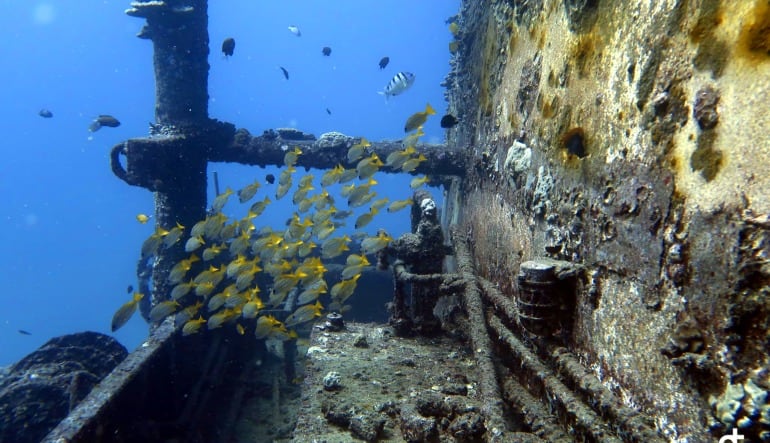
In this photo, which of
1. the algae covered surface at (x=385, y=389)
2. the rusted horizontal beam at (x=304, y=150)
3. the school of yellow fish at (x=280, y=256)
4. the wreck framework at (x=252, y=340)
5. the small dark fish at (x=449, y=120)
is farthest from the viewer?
the rusted horizontal beam at (x=304, y=150)

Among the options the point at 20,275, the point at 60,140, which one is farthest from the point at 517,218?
the point at 60,140

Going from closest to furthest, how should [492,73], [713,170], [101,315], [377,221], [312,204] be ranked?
[713,170]
[492,73]
[312,204]
[101,315]
[377,221]

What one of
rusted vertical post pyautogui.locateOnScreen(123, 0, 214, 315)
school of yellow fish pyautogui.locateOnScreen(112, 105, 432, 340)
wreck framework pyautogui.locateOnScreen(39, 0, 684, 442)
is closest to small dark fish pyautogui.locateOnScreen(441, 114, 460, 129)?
school of yellow fish pyautogui.locateOnScreen(112, 105, 432, 340)

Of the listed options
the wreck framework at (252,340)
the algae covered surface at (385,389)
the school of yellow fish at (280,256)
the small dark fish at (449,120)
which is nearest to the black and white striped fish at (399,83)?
the wreck framework at (252,340)

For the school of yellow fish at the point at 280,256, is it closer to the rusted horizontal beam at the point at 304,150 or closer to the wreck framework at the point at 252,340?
the rusted horizontal beam at the point at 304,150

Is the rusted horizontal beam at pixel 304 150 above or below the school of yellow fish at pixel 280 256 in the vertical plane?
above

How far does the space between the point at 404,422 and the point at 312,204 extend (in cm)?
520

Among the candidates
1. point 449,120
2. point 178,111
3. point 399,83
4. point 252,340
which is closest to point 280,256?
point 252,340

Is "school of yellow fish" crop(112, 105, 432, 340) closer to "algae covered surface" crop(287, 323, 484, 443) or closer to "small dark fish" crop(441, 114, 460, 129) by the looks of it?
"small dark fish" crop(441, 114, 460, 129)

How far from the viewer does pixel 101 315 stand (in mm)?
92000

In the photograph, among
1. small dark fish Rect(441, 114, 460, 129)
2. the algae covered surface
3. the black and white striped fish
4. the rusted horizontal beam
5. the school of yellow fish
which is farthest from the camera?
the black and white striped fish

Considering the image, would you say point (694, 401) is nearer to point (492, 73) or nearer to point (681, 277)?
point (681, 277)

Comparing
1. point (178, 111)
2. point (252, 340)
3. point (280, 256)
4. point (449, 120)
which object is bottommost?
point (252, 340)

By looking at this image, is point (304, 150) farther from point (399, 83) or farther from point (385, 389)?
point (385, 389)
